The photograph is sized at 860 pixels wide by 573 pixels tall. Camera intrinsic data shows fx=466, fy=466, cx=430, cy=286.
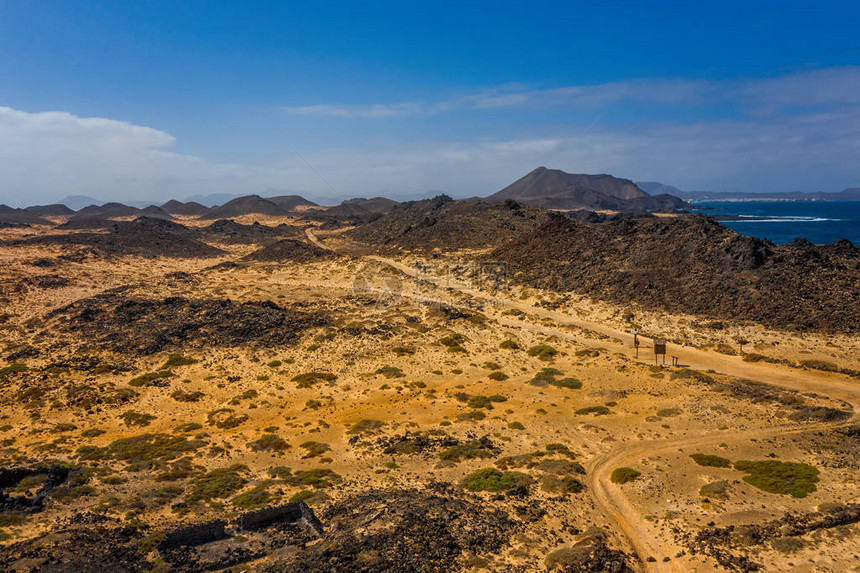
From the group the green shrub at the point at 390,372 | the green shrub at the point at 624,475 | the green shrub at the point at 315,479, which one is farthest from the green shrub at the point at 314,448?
the green shrub at the point at 624,475

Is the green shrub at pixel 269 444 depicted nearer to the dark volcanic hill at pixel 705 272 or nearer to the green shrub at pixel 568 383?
the green shrub at pixel 568 383

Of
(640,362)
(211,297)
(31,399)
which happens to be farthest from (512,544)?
(211,297)

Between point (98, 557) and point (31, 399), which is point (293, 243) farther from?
point (98, 557)

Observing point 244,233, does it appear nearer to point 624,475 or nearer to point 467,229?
point 467,229

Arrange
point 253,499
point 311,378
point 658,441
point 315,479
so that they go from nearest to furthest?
point 253,499 → point 315,479 → point 658,441 → point 311,378

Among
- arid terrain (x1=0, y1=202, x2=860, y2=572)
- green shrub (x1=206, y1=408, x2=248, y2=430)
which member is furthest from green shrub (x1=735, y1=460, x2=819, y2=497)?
green shrub (x1=206, y1=408, x2=248, y2=430)

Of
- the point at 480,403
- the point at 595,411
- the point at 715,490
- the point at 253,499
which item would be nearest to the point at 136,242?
the point at 480,403
